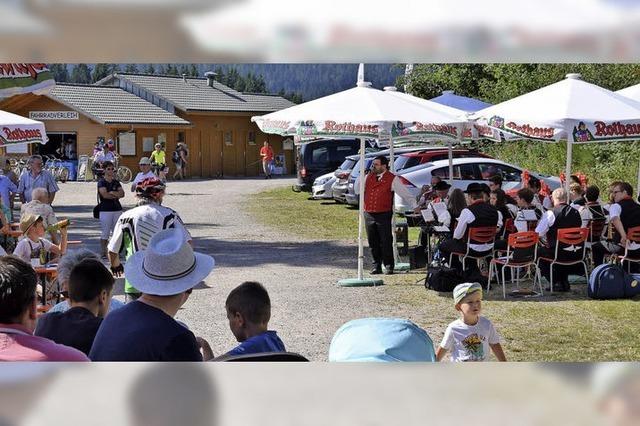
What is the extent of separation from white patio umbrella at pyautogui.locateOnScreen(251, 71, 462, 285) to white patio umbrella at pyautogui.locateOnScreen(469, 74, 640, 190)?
1.10 meters

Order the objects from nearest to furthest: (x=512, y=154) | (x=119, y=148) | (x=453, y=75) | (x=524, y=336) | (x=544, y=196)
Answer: (x=524, y=336), (x=544, y=196), (x=512, y=154), (x=453, y=75), (x=119, y=148)

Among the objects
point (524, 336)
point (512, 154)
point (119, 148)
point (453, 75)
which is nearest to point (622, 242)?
point (524, 336)

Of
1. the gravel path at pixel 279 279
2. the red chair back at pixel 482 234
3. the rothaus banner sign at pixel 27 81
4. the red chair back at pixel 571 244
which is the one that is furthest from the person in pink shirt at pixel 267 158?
the rothaus banner sign at pixel 27 81

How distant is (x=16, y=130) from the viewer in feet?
46.6

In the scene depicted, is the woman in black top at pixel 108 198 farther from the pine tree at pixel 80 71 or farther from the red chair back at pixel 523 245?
the red chair back at pixel 523 245

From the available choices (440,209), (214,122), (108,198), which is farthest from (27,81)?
(214,122)

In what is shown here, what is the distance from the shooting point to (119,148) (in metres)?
42.0

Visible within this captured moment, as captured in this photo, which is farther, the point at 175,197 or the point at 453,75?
the point at 453,75

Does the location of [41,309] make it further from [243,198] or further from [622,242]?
[243,198]

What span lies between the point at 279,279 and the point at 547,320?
14.3 feet

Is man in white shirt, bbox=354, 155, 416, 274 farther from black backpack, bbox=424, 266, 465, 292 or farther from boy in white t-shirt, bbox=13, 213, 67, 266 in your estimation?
boy in white t-shirt, bbox=13, 213, 67, 266

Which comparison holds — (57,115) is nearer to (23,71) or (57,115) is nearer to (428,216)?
(428,216)

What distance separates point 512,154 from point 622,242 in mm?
16506

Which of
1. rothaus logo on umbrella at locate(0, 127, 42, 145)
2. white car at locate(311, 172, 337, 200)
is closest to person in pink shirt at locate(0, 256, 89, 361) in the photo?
rothaus logo on umbrella at locate(0, 127, 42, 145)
